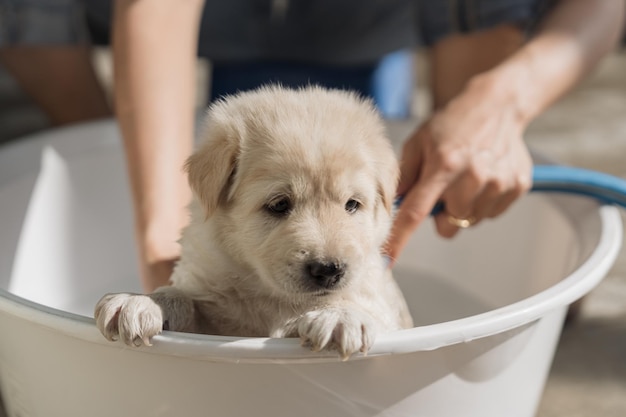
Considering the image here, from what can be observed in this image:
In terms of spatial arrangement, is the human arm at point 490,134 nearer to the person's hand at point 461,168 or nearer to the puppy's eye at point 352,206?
the person's hand at point 461,168

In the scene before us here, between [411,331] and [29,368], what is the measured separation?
72 centimetres

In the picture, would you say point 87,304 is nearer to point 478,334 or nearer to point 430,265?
point 430,265

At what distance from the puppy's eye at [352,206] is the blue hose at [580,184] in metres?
0.48

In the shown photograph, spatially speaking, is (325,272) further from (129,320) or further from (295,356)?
(129,320)

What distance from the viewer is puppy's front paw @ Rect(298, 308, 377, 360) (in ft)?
3.88

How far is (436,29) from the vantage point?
8.37ft

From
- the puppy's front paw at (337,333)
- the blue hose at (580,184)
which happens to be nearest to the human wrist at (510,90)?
the blue hose at (580,184)

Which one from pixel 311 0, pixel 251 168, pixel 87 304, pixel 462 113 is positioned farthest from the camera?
pixel 311 0

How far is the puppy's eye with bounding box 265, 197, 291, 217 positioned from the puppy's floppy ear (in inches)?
3.7

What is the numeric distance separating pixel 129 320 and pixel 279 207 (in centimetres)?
30

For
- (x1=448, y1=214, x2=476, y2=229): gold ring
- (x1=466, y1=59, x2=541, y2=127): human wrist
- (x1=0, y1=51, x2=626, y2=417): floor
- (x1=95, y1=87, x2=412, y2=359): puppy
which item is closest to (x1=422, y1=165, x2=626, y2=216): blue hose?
(x1=448, y1=214, x2=476, y2=229): gold ring

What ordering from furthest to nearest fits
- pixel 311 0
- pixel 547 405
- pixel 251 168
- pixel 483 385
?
pixel 311 0 < pixel 547 405 < pixel 483 385 < pixel 251 168

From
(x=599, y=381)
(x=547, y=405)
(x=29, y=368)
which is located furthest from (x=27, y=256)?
(x=599, y=381)

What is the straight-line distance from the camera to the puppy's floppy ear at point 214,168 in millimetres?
1343
